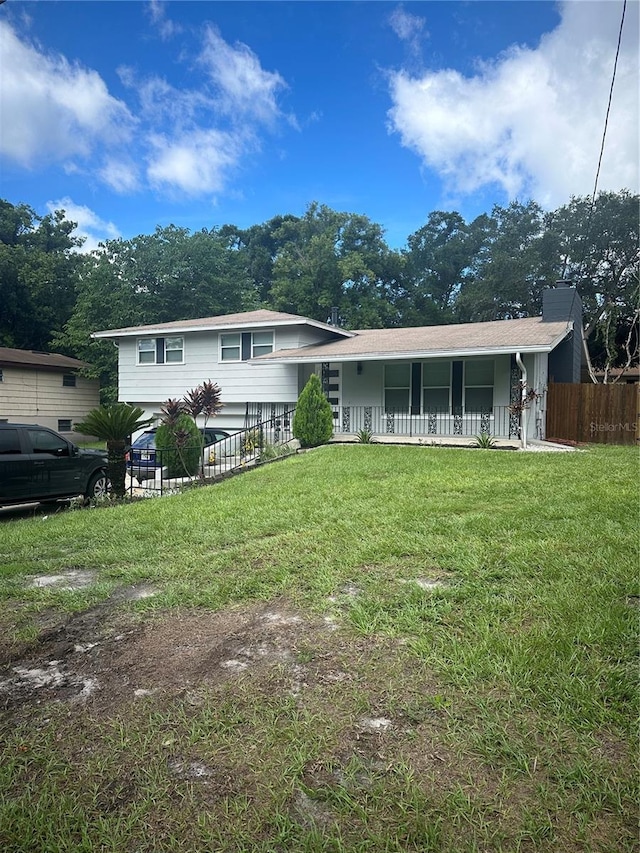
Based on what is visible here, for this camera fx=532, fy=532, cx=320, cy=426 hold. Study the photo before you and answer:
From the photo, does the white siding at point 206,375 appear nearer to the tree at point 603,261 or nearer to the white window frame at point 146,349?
the white window frame at point 146,349

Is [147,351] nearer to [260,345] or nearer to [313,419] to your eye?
[260,345]

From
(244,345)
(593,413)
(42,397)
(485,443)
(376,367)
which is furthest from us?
(42,397)

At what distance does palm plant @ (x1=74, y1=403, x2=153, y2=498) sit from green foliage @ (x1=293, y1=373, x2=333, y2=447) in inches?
185

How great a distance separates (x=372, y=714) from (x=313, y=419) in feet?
38.1

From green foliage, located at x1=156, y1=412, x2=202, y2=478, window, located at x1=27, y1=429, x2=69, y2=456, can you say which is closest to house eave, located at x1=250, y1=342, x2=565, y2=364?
green foliage, located at x1=156, y1=412, x2=202, y2=478

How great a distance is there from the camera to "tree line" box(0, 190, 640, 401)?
2833cm

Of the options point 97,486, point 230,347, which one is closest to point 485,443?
point 97,486

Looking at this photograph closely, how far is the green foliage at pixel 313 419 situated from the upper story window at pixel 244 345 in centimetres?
492

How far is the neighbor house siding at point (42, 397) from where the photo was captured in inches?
954

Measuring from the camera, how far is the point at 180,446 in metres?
12.5

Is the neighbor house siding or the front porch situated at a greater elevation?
the neighbor house siding

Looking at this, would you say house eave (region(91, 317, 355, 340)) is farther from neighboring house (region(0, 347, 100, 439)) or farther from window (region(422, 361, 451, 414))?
neighboring house (region(0, 347, 100, 439))

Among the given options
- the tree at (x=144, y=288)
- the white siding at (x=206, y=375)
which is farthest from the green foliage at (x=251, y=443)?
the tree at (x=144, y=288)

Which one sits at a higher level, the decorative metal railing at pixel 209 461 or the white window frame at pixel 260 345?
the white window frame at pixel 260 345
